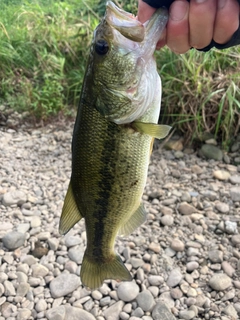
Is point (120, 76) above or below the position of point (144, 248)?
above

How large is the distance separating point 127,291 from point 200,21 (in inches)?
72.4

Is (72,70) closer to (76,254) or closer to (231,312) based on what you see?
(76,254)

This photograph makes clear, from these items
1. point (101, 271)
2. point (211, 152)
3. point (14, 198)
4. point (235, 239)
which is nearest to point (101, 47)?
point (101, 271)

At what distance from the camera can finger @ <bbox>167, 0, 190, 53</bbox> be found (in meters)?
1.46

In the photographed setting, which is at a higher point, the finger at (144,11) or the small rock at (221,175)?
the finger at (144,11)

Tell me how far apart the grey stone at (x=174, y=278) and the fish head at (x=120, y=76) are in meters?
1.59

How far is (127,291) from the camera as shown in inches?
108

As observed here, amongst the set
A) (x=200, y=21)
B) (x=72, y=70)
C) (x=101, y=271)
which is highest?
(x=200, y=21)

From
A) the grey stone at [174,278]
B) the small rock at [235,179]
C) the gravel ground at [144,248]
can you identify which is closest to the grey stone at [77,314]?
the gravel ground at [144,248]

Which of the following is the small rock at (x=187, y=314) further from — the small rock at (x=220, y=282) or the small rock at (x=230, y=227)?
the small rock at (x=230, y=227)

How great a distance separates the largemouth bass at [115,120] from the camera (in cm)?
152

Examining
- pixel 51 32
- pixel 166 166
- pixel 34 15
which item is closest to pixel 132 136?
pixel 166 166

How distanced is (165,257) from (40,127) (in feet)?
7.16

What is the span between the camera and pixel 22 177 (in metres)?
3.81
